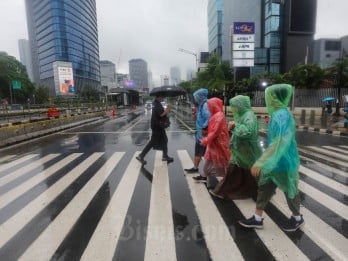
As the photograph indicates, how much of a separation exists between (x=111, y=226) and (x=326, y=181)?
4.27 m

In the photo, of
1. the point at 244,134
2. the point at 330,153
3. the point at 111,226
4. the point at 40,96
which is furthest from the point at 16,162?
the point at 40,96

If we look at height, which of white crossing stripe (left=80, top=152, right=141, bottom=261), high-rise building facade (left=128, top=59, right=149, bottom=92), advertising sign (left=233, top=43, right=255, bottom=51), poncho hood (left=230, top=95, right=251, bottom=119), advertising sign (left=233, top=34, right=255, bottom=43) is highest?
high-rise building facade (left=128, top=59, right=149, bottom=92)

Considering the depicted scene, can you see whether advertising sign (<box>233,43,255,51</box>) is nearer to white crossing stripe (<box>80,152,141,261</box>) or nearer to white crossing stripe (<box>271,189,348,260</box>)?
white crossing stripe (<box>80,152,141,261</box>)

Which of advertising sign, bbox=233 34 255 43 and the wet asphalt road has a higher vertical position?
advertising sign, bbox=233 34 255 43

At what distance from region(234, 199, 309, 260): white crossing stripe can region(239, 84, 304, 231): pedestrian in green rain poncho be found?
121 millimetres

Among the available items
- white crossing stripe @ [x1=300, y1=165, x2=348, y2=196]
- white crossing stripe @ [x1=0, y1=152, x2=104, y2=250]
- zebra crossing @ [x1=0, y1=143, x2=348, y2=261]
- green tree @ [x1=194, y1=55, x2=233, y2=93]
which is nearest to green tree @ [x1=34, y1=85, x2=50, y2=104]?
green tree @ [x1=194, y1=55, x2=233, y2=93]

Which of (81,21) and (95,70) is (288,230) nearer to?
(81,21)

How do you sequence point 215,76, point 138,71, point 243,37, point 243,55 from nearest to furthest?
point 243,37
point 243,55
point 215,76
point 138,71

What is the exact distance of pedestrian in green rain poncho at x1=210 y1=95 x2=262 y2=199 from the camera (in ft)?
13.7

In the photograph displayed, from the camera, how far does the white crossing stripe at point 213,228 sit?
3018 mm

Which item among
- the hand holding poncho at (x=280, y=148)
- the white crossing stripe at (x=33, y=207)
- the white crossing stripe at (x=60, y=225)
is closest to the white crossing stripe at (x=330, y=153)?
the hand holding poncho at (x=280, y=148)

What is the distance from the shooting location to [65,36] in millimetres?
90438

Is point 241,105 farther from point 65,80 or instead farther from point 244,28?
point 65,80

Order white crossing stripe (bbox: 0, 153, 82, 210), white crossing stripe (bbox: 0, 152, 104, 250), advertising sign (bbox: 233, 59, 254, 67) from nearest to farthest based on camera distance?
white crossing stripe (bbox: 0, 152, 104, 250), white crossing stripe (bbox: 0, 153, 82, 210), advertising sign (bbox: 233, 59, 254, 67)
